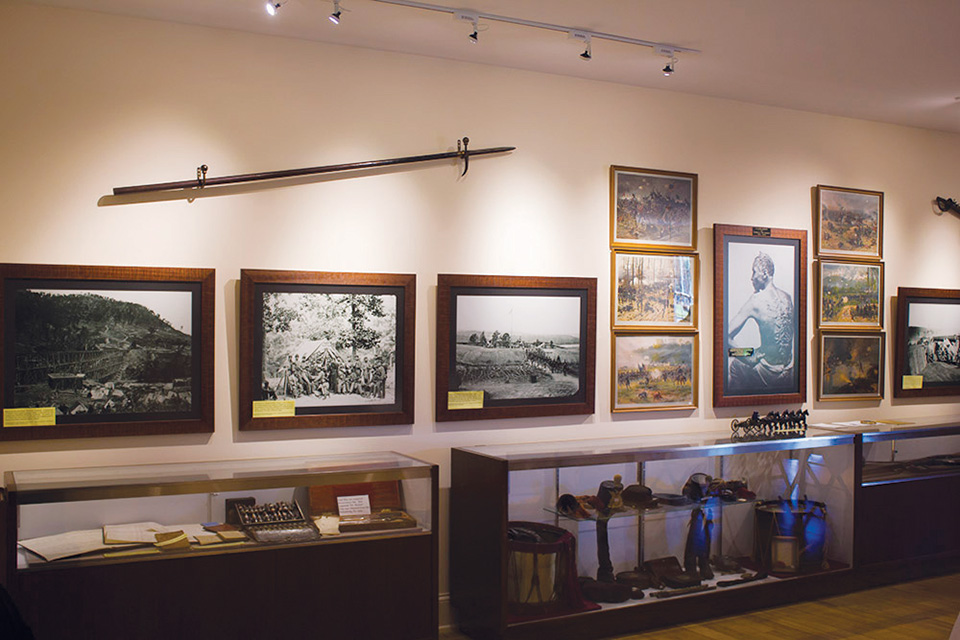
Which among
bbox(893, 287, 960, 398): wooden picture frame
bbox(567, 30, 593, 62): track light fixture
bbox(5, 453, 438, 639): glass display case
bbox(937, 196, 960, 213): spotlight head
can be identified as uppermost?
bbox(567, 30, 593, 62): track light fixture

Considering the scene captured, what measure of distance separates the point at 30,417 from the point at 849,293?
5033mm

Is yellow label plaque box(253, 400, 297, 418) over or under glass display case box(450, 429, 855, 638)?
over

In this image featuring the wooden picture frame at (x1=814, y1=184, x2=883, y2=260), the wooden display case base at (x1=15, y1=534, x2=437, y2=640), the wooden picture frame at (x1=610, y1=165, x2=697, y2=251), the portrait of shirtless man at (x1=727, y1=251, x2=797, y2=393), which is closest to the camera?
the wooden display case base at (x1=15, y1=534, x2=437, y2=640)

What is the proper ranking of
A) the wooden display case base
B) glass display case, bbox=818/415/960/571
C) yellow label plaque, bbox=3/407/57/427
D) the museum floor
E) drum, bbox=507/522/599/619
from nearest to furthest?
the wooden display case base
yellow label plaque, bbox=3/407/57/427
drum, bbox=507/522/599/619
the museum floor
glass display case, bbox=818/415/960/571

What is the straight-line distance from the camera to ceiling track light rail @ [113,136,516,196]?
12.8 ft

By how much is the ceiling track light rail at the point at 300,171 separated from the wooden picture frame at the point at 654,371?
53.6 inches

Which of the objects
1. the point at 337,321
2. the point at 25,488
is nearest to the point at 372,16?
the point at 337,321

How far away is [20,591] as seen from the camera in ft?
10.2

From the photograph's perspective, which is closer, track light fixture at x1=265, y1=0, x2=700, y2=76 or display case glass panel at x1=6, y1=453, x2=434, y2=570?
display case glass panel at x1=6, y1=453, x2=434, y2=570

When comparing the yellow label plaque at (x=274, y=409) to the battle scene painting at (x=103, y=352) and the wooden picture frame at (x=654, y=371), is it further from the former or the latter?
the wooden picture frame at (x=654, y=371)

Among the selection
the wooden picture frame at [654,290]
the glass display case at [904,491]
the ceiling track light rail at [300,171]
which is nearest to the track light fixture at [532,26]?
the ceiling track light rail at [300,171]

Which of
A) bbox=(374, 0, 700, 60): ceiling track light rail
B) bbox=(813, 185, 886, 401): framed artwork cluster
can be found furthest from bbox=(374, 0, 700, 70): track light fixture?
bbox=(813, 185, 886, 401): framed artwork cluster

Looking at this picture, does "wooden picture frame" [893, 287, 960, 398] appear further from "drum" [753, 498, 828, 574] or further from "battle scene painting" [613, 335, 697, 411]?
"battle scene painting" [613, 335, 697, 411]

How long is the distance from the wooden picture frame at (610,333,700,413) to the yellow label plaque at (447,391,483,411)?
892 mm
